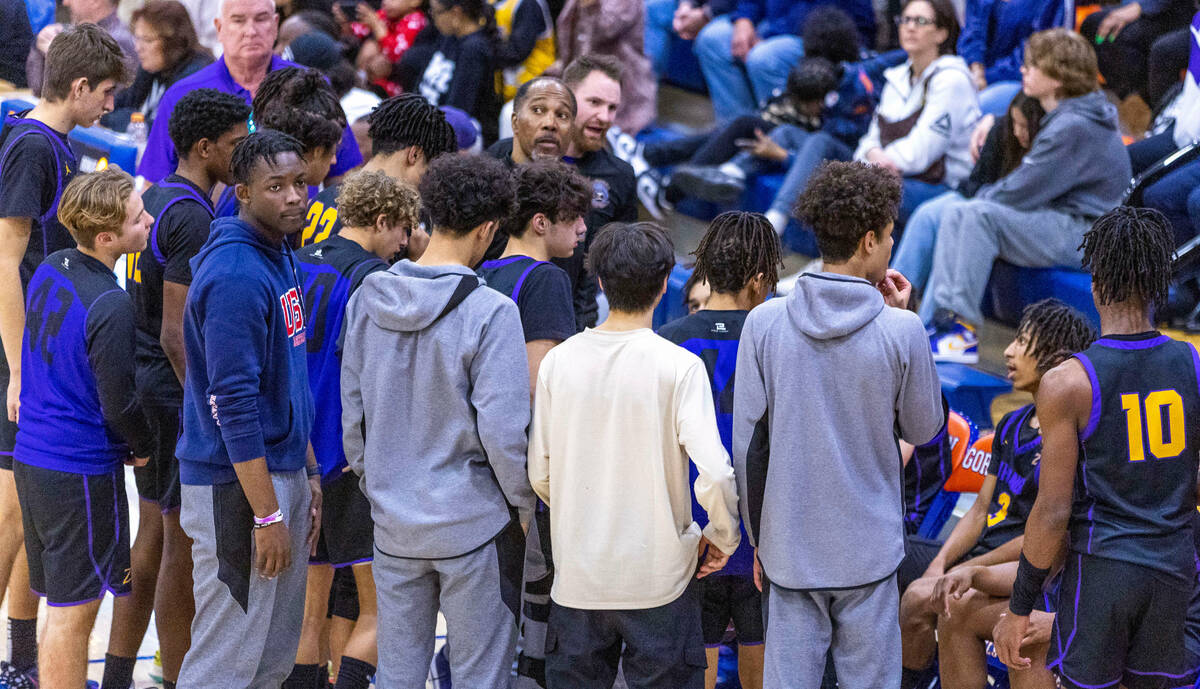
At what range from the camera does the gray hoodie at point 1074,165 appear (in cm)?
553

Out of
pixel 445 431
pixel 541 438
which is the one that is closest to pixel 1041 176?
pixel 541 438

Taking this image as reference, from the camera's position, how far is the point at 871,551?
9.88ft

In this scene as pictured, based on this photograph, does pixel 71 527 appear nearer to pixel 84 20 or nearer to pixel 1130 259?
pixel 1130 259

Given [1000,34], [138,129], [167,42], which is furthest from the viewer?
[138,129]

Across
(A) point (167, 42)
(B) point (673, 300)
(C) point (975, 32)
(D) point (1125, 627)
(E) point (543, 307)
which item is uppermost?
(C) point (975, 32)

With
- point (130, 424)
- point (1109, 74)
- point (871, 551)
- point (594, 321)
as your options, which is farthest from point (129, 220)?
point (1109, 74)

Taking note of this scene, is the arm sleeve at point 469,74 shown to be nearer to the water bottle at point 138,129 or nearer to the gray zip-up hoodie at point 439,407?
the water bottle at point 138,129

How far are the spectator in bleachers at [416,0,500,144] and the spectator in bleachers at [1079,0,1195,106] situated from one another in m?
3.60

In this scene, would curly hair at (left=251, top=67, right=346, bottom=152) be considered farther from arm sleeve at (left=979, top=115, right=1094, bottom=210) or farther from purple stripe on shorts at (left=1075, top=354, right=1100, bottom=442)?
arm sleeve at (left=979, top=115, right=1094, bottom=210)

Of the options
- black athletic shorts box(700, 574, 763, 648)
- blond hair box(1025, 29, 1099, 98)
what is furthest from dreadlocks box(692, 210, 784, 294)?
blond hair box(1025, 29, 1099, 98)

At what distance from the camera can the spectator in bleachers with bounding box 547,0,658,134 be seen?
798 cm

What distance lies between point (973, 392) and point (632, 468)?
8.98 feet

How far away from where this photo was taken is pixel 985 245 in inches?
225

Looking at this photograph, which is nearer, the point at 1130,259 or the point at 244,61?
the point at 1130,259
